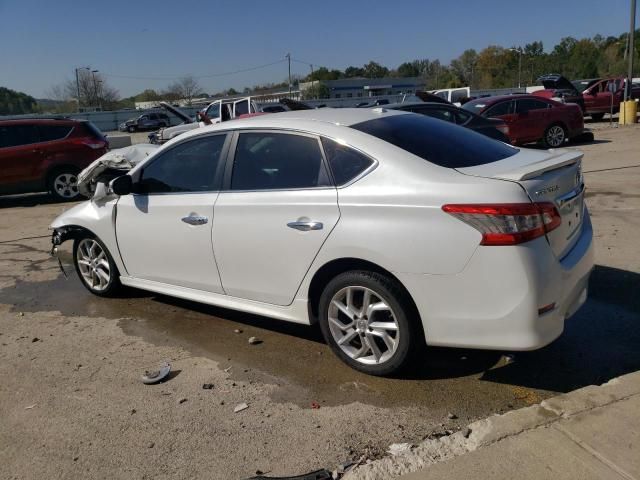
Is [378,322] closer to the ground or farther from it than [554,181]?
closer to the ground

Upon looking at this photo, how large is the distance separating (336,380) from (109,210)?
270 cm

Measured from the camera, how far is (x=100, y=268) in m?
5.57

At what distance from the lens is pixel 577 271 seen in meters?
3.44

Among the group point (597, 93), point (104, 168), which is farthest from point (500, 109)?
point (597, 93)

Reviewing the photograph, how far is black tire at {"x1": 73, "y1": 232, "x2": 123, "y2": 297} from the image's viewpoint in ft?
17.8

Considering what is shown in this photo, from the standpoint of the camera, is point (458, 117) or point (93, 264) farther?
point (458, 117)

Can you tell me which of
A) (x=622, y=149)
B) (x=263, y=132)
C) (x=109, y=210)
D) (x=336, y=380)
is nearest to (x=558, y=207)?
(x=336, y=380)

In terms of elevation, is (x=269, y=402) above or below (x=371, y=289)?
below

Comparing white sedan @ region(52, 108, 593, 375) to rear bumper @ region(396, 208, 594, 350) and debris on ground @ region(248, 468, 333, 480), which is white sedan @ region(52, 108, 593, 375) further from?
debris on ground @ region(248, 468, 333, 480)

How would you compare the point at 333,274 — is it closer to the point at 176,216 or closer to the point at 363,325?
the point at 363,325

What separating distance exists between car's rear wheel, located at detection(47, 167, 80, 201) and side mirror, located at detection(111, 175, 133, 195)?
321 inches

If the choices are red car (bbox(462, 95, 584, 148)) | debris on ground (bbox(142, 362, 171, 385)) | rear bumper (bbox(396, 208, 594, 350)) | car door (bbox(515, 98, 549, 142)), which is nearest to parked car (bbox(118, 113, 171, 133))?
red car (bbox(462, 95, 584, 148))

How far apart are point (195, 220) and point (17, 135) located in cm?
960

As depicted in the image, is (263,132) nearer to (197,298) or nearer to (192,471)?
(197,298)
